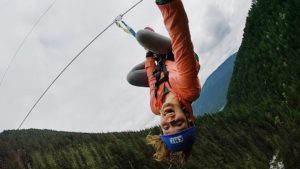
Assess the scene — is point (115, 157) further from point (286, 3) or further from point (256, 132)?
point (286, 3)

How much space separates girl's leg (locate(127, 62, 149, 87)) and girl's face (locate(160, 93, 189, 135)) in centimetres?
66

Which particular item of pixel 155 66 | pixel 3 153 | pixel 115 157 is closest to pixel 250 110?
pixel 115 157

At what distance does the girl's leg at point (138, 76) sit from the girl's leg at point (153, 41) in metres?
0.62

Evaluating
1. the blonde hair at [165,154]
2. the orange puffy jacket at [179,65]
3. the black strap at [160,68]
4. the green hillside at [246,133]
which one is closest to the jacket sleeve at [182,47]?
the orange puffy jacket at [179,65]

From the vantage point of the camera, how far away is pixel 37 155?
65.6m

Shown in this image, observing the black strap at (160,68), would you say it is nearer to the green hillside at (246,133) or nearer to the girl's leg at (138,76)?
the girl's leg at (138,76)

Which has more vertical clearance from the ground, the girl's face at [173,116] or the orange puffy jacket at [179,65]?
the orange puffy jacket at [179,65]

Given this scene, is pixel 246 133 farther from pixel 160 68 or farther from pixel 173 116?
pixel 173 116

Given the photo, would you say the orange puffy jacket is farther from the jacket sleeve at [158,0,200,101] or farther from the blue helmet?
the blue helmet

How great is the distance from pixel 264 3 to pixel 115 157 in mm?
36641

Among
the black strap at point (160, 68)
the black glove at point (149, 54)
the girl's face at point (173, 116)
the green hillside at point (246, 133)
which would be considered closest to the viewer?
the girl's face at point (173, 116)

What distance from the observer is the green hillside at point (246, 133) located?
Result: 4806 centimetres

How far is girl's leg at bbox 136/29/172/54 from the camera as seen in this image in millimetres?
5742

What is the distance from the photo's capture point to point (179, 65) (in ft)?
18.0
